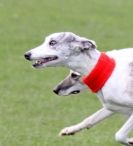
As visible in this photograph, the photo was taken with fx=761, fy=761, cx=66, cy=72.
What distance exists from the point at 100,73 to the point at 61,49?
19.8 inches

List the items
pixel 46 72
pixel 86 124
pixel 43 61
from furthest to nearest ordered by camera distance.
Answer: pixel 46 72 → pixel 86 124 → pixel 43 61

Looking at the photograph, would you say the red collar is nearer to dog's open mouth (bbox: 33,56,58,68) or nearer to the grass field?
dog's open mouth (bbox: 33,56,58,68)

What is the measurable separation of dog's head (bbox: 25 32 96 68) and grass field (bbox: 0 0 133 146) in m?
1.13

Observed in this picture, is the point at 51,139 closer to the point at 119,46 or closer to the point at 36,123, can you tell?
the point at 36,123

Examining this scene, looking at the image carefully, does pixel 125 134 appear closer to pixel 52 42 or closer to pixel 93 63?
pixel 93 63

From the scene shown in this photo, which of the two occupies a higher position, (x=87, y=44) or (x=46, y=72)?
(x=87, y=44)

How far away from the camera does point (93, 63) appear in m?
8.28

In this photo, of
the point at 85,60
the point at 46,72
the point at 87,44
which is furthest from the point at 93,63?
the point at 46,72

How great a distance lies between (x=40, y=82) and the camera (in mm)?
13578

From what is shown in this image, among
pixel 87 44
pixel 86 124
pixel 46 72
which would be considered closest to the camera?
pixel 87 44

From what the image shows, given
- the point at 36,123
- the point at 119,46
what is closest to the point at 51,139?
the point at 36,123

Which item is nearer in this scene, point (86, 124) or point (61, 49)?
point (61, 49)

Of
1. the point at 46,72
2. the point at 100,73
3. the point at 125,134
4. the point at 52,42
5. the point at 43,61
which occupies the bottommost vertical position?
the point at 46,72

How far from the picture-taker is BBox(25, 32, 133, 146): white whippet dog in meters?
8.09
